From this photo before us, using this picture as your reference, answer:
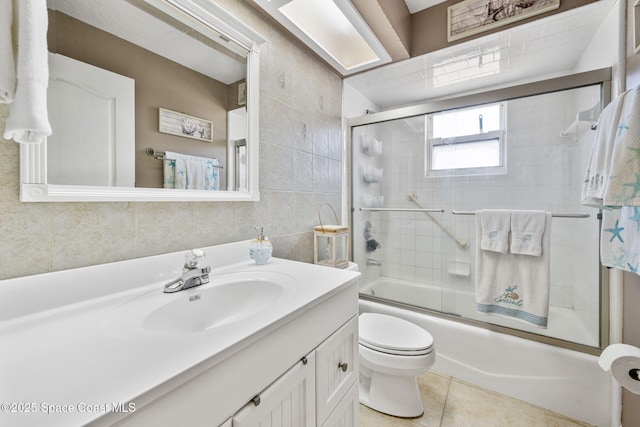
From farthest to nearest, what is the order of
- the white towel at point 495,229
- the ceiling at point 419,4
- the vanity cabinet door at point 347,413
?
the ceiling at point 419,4
the white towel at point 495,229
the vanity cabinet door at point 347,413

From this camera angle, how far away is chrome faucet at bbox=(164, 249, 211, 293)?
0.81 meters

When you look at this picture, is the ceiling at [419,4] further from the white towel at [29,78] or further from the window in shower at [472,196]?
the white towel at [29,78]

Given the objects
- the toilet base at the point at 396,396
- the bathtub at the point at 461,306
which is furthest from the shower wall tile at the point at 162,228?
the bathtub at the point at 461,306

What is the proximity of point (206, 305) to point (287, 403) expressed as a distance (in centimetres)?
40

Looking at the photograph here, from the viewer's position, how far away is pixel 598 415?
1262mm

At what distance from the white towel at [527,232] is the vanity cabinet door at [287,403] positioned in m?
1.41

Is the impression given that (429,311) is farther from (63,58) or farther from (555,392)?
(63,58)

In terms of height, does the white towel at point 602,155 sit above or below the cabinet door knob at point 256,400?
above

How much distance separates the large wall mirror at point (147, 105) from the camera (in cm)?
72

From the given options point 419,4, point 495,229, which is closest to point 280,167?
point 495,229

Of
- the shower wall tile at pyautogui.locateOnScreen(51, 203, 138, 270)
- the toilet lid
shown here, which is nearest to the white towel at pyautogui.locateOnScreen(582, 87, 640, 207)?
the toilet lid

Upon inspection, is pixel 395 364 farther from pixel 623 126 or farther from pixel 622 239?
pixel 623 126

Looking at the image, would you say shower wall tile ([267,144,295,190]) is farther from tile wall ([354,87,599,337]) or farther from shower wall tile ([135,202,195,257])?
tile wall ([354,87,599,337])

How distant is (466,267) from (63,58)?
7.62ft
